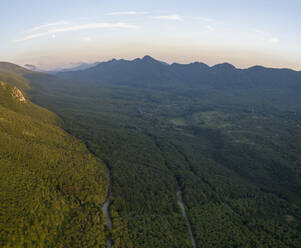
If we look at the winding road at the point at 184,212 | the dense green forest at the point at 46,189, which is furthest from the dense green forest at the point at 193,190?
the winding road at the point at 184,212

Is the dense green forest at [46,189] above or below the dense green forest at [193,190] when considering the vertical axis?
above

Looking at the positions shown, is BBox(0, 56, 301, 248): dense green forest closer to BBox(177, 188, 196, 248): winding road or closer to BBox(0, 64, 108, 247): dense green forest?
BBox(0, 64, 108, 247): dense green forest

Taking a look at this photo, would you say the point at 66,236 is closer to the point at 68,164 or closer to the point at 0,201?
the point at 0,201

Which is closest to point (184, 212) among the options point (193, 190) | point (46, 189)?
point (193, 190)

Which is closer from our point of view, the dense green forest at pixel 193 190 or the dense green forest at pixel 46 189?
the dense green forest at pixel 46 189

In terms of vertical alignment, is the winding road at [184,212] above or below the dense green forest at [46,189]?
below

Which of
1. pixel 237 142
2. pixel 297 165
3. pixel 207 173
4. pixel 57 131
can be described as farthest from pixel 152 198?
pixel 237 142

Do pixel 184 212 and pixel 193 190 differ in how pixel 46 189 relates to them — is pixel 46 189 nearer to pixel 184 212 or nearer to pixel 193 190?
pixel 184 212

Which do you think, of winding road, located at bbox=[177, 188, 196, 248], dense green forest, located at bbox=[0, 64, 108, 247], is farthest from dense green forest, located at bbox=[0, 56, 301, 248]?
winding road, located at bbox=[177, 188, 196, 248]

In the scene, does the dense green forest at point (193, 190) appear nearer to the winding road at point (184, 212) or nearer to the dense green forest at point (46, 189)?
the dense green forest at point (46, 189)
